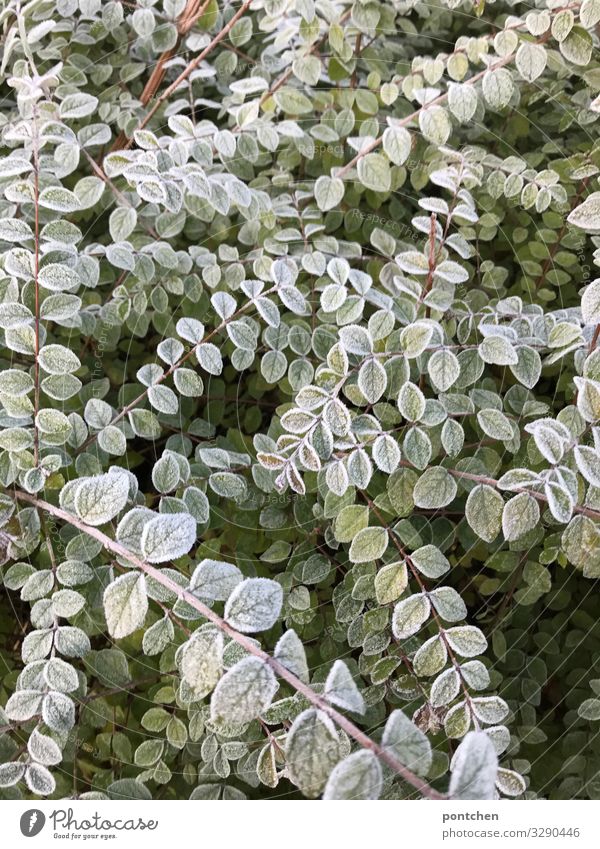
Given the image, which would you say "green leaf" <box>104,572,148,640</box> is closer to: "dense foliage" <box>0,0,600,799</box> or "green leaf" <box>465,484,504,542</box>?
"dense foliage" <box>0,0,600,799</box>

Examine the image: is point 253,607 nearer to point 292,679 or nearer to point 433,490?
point 292,679

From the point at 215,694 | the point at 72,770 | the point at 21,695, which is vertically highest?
the point at 215,694

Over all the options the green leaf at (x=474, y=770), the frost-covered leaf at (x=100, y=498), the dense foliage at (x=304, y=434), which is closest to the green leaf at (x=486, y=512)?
the dense foliage at (x=304, y=434)

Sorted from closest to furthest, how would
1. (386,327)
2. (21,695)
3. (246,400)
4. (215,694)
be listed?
(215,694)
(21,695)
(386,327)
(246,400)

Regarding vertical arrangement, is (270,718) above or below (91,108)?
below

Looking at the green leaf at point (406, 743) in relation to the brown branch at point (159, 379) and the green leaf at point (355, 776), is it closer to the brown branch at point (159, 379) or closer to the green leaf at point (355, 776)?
the green leaf at point (355, 776)

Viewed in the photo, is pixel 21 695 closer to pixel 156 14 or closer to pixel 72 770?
pixel 72 770

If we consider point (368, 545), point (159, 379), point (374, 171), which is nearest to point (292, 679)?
point (368, 545)

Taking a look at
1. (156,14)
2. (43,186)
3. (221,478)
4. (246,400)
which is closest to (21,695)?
(221,478)
